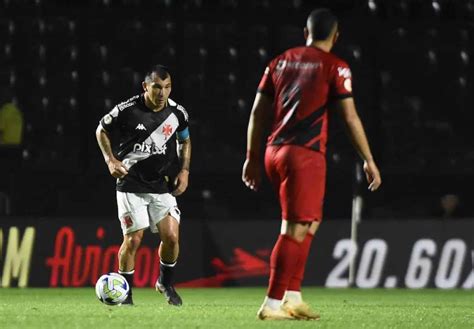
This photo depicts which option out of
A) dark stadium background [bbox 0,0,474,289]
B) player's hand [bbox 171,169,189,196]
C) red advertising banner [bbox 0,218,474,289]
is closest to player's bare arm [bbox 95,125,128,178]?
player's hand [bbox 171,169,189,196]

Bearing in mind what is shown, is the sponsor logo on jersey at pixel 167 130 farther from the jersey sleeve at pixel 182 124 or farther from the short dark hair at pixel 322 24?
the short dark hair at pixel 322 24

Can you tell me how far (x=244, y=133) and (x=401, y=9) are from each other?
3487 millimetres

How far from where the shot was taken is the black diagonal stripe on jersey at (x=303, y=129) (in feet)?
24.2

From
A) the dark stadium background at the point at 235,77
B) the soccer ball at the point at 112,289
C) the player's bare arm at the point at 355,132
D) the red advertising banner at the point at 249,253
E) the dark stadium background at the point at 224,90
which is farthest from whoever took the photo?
the dark stadium background at the point at 235,77

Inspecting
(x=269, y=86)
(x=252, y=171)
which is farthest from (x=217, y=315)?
(x=269, y=86)

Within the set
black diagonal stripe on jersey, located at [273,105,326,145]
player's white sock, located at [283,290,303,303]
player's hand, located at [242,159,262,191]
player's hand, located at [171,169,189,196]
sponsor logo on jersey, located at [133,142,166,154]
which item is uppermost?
black diagonal stripe on jersey, located at [273,105,326,145]

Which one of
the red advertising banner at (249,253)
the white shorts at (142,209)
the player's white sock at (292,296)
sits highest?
the white shorts at (142,209)

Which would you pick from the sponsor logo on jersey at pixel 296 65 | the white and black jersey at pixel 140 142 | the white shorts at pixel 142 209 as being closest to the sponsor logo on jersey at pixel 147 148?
the white and black jersey at pixel 140 142

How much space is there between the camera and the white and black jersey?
Answer: 9.87 metres

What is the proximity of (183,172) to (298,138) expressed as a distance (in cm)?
290

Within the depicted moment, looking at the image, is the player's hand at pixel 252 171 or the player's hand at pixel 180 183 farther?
the player's hand at pixel 180 183

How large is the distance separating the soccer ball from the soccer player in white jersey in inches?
18.6

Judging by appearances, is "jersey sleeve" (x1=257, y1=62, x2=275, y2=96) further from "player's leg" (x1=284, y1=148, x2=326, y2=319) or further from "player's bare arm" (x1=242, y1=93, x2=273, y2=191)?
"player's leg" (x1=284, y1=148, x2=326, y2=319)

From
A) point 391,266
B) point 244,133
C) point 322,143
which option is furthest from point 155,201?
point 244,133
